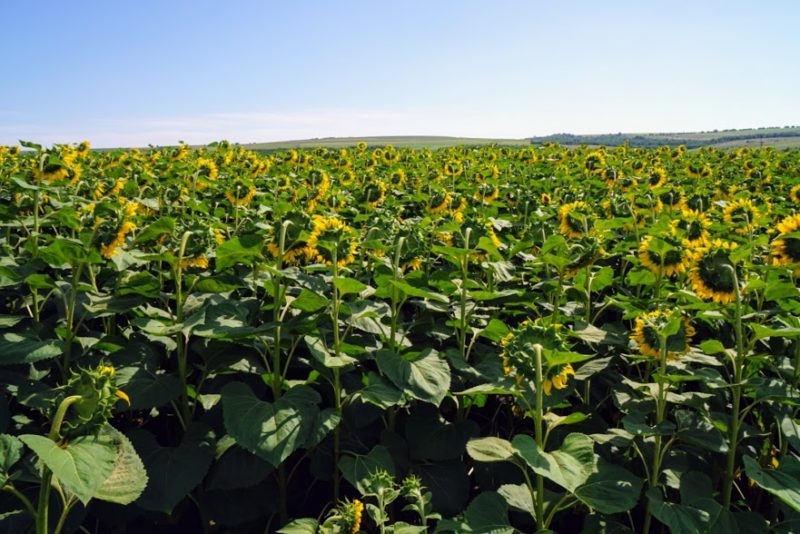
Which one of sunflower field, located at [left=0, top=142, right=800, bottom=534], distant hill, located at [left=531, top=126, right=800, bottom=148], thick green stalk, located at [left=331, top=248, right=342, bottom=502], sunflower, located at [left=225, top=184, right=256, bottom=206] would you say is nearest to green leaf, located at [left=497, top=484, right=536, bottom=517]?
sunflower field, located at [left=0, top=142, right=800, bottom=534]

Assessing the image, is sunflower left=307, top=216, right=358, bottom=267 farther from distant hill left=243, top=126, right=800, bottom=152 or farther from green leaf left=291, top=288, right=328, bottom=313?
distant hill left=243, top=126, right=800, bottom=152

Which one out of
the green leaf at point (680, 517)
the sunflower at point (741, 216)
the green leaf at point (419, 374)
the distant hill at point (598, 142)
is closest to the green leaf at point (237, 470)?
the green leaf at point (419, 374)

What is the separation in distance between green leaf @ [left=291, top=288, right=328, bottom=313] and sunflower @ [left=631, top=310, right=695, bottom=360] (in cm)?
143

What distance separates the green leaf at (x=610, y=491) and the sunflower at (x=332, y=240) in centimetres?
150

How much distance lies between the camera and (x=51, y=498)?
2391mm

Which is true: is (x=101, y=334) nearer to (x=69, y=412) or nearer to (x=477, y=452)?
(x=69, y=412)

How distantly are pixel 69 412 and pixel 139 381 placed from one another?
0.91 m

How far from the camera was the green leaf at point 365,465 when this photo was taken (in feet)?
8.04

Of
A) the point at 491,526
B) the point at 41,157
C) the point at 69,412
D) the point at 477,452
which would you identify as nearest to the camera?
the point at 69,412

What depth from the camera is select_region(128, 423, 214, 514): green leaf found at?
2.35m

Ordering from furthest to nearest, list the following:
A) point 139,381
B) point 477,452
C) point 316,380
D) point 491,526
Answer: point 316,380, point 139,381, point 477,452, point 491,526

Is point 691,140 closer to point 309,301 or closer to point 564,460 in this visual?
point 309,301

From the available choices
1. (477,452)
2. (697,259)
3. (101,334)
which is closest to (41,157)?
(101,334)

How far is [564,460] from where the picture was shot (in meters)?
2.05
